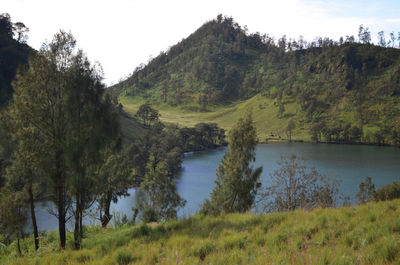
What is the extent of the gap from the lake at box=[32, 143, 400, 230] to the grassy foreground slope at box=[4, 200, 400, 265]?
42650 mm

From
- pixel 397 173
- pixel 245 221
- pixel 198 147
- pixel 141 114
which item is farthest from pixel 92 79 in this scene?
pixel 141 114

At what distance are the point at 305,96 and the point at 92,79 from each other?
191 m

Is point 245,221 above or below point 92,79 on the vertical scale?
below

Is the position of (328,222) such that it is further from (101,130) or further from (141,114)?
(141,114)

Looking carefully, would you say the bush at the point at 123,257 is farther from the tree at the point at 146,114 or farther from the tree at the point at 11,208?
the tree at the point at 146,114

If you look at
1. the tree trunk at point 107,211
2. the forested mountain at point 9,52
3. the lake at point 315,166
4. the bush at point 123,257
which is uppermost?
the forested mountain at point 9,52

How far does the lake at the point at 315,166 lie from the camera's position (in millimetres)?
63016

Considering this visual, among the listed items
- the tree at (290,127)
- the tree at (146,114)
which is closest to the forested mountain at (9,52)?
the tree at (146,114)

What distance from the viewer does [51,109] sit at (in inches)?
569

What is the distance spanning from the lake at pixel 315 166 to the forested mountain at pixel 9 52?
67751mm

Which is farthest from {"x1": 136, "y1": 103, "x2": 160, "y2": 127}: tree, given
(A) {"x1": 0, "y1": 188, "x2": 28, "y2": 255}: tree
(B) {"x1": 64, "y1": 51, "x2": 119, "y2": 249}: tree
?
(B) {"x1": 64, "y1": 51, "x2": 119, "y2": 249}: tree

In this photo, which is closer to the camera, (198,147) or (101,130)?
(101,130)

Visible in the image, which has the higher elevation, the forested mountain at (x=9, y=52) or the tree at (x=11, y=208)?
the forested mountain at (x=9, y=52)

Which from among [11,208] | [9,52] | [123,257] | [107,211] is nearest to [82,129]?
[123,257]
